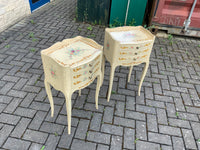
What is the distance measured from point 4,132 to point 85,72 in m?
1.55

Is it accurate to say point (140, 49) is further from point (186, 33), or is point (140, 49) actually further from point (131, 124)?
point (186, 33)

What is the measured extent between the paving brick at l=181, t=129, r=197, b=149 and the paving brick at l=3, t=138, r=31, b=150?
Result: 2.30 m

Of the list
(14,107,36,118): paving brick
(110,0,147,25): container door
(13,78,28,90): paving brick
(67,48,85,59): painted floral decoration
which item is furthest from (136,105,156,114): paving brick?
(110,0,147,25): container door

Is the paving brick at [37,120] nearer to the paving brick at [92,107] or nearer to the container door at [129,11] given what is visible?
the paving brick at [92,107]

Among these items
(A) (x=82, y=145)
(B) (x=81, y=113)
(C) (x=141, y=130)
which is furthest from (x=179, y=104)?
(A) (x=82, y=145)

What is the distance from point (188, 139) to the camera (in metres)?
2.47

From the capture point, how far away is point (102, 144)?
2.32m

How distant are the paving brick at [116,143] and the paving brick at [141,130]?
11.6 inches

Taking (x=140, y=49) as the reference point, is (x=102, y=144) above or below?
below

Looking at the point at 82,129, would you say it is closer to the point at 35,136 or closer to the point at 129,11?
the point at 35,136

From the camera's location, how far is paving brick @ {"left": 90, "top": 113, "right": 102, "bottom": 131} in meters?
2.53

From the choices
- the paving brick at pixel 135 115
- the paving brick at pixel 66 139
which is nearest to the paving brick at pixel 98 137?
the paving brick at pixel 66 139

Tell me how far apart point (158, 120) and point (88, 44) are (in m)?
1.70

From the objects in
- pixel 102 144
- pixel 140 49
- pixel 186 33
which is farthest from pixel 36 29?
pixel 186 33
